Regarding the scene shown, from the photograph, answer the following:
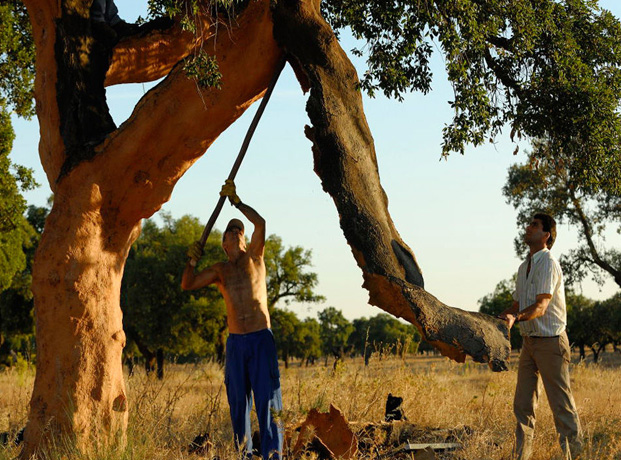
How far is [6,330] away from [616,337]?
3455 centimetres

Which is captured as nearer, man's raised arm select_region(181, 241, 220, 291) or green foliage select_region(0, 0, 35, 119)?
man's raised arm select_region(181, 241, 220, 291)

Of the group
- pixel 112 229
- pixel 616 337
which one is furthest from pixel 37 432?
pixel 616 337

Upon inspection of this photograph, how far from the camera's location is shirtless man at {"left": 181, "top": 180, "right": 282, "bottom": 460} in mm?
6199

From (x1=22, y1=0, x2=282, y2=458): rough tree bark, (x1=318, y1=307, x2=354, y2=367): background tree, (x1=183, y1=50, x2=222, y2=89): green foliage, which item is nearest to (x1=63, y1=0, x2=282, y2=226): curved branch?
(x1=22, y1=0, x2=282, y2=458): rough tree bark

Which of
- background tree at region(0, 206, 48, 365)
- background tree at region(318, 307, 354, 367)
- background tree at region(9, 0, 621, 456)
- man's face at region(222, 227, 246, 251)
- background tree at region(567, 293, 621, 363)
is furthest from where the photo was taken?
background tree at region(318, 307, 354, 367)

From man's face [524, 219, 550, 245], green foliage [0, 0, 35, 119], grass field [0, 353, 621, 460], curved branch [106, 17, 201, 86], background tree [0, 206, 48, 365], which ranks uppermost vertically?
green foliage [0, 0, 35, 119]

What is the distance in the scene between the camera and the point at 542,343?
6.29 meters

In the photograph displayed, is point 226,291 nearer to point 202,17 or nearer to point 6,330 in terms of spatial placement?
point 202,17

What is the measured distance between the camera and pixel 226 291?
21.6 feet

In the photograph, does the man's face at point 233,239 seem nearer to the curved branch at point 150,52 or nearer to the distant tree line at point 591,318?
the curved branch at point 150,52

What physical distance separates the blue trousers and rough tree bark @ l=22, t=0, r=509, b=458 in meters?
1.07

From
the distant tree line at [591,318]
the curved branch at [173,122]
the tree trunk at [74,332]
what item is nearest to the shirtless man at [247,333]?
the curved branch at [173,122]

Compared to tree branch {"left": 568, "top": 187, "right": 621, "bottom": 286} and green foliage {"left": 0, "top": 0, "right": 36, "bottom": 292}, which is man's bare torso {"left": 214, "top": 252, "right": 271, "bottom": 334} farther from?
tree branch {"left": 568, "top": 187, "right": 621, "bottom": 286}

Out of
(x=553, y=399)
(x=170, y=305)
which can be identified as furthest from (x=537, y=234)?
(x=170, y=305)
